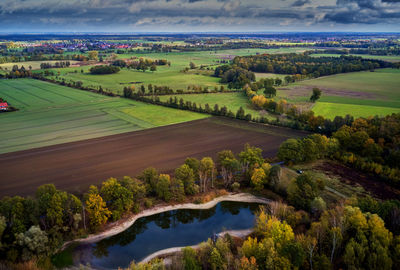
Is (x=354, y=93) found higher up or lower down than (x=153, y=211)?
higher up

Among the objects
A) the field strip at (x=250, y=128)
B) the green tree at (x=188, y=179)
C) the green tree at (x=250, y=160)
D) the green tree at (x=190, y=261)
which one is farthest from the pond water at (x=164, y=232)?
the field strip at (x=250, y=128)

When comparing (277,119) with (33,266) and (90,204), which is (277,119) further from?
(33,266)

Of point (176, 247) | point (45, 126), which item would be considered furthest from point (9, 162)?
point (176, 247)

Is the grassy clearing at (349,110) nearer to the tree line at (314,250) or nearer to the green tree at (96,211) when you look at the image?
the tree line at (314,250)

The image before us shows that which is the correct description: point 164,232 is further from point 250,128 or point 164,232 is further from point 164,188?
point 250,128

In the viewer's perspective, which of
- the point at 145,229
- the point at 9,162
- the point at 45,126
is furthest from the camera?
the point at 45,126

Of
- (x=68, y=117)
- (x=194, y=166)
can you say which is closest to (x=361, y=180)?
(x=194, y=166)

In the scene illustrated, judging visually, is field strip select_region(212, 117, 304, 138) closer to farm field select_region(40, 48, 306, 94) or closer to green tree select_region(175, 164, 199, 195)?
green tree select_region(175, 164, 199, 195)
